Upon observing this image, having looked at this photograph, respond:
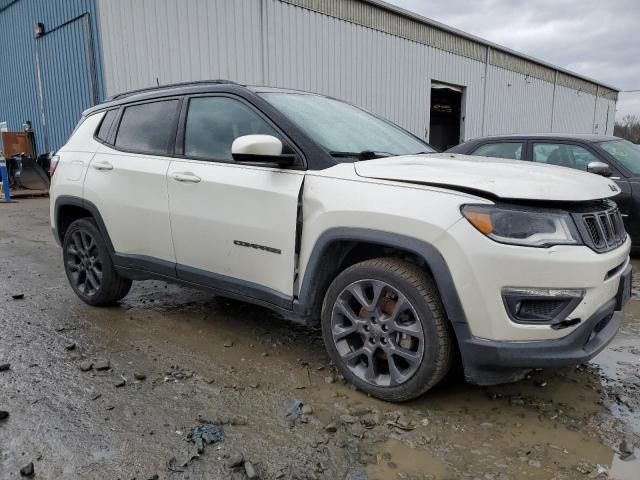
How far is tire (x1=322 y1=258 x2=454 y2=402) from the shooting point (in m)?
2.51

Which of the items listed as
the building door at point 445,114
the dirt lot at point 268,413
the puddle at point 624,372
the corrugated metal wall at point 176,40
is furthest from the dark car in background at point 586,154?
the building door at point 445,114

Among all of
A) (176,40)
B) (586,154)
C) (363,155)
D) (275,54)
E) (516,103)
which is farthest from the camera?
(516,103)

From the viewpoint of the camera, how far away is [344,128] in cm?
337

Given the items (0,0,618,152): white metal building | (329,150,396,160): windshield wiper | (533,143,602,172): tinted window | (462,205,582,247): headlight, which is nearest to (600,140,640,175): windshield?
(533,143,602,172): tinted window

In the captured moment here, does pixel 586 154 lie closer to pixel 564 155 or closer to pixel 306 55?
pixel 564 155

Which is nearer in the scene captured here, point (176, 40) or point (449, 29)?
point (176, 40)

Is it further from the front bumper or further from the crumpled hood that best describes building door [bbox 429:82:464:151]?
the front bumper

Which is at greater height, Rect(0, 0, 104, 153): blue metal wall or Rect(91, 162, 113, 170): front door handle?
Rect(0, 0, 104, 153): blue metal wall

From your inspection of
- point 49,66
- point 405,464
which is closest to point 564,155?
point 405,464

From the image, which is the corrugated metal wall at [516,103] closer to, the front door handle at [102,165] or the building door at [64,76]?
the building door at [64,76]

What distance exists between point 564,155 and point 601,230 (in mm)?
3932

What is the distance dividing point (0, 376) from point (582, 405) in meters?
3.38

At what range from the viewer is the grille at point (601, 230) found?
238cm

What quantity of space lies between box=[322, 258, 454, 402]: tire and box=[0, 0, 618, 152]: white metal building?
730cm
